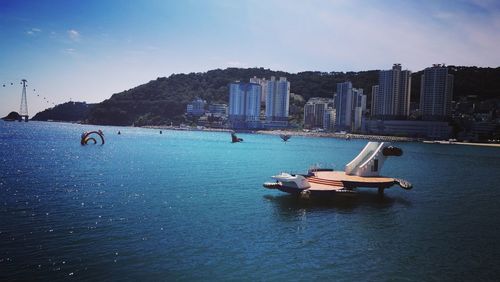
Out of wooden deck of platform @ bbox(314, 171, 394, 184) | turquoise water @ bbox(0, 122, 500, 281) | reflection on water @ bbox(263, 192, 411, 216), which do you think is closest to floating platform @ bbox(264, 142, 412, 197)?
wooden deck of platform @ bbox(314, 171, 394, 184)

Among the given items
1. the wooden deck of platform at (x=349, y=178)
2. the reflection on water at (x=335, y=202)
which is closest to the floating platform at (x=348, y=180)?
the wooden deck of platform at (x=349, y=178)

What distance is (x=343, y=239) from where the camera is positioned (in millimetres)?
24391

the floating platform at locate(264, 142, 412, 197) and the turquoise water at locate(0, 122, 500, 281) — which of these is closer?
the turquoise water at locate(0, 122, 500, 281)

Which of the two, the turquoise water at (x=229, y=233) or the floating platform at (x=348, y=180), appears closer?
the turquoise water at (x=229, y=233)

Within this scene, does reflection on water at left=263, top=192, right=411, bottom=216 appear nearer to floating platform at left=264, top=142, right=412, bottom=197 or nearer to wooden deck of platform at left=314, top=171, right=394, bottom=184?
floating platform at left=264, top=142, right=412, bottom=197

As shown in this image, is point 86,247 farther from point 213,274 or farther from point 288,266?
point 288,266

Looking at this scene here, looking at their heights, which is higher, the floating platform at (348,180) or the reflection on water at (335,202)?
the floating platform at (348,180)

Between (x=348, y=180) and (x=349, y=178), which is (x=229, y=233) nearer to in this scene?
(x=348, y=180)

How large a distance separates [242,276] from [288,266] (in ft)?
8.37

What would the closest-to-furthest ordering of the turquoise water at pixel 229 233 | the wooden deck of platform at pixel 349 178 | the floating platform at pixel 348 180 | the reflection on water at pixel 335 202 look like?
1. the turquoise water at pixel 229 233
2. the reflection on water at pixel 335 202
3. the floating platform at pixel 348 180
4. the wooden deck of platform at pixel 349 178

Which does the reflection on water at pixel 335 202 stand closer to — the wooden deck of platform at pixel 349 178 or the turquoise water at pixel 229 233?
the turquoise water at pixel 229 233

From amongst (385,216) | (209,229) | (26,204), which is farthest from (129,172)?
(385,216)

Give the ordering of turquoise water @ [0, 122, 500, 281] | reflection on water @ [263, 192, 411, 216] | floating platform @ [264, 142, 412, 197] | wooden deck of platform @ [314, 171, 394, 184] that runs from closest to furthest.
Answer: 1. turquoise water @ [0, 122, 500, 281]
2. reflection on water @ [263, 192, 411, 216]
3. floating platform @ [264, 142, 412, 197]
4. wooden deck of platform @ [314, 171, 394, 184]

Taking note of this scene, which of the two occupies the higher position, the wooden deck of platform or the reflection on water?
the wooden deck of platform
